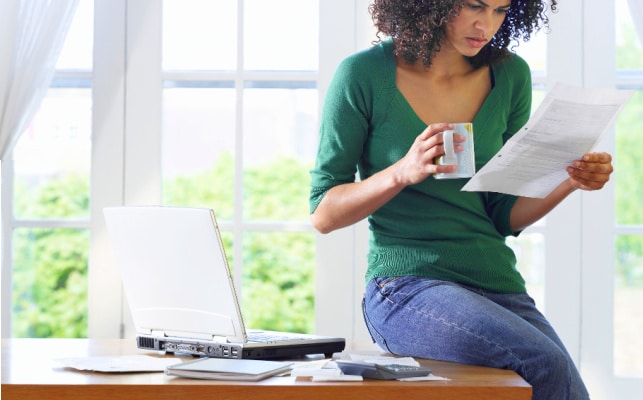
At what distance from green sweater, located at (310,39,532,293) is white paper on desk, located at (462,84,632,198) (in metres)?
0.17

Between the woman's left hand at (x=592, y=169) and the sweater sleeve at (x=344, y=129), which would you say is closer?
the woman's left hand at (x=592, y=169)

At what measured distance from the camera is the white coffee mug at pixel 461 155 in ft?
5.50

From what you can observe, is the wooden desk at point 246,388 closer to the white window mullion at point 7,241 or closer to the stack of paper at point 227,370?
the stack of paper at point 227,370

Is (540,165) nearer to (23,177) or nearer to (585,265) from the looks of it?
(585,265)

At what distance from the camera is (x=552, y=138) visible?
174cm

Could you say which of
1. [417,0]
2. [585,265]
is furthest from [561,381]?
[585,265]

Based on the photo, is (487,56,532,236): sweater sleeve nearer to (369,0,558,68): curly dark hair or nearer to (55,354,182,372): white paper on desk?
(369,0,558,68): curly dark hair

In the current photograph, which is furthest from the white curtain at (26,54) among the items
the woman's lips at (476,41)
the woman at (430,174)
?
the woman's lips at (476,41)

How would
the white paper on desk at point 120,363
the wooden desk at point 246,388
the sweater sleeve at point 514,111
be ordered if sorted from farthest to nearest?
the sweater sleeve at point 514,111, the white paper on desk at point 120,363, the wooden desk at point 246,388

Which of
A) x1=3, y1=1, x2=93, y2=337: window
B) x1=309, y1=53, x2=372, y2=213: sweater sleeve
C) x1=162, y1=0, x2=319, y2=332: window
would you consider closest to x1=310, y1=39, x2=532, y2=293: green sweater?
x1=309, y1=53, x2=372, y2=213: sweater sleeve

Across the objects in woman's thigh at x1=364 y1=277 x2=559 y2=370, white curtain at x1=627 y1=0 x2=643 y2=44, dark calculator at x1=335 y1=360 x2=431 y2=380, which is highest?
white curtain at x1=627 y1=0 x2=643 y2=44

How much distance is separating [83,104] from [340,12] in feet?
2.95

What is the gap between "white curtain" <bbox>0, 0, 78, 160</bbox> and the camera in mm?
2840

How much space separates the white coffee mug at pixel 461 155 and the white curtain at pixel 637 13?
1.39 m
